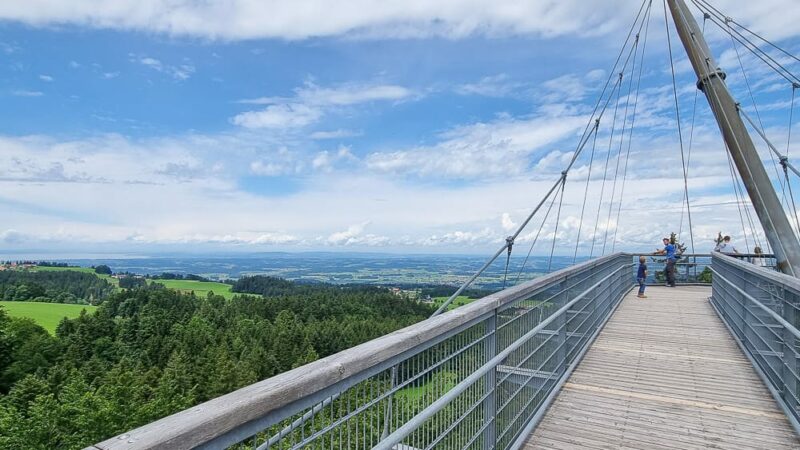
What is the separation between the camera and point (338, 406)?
75.1 inches

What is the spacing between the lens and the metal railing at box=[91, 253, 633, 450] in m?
1.36

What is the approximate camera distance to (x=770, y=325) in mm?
5391

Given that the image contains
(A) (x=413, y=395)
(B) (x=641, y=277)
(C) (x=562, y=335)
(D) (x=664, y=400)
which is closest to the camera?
(A) (x=413, y=395)

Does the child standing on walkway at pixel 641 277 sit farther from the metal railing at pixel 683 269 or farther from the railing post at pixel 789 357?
the railing post at pixel 789 357

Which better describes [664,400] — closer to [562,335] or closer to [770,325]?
[562,335]

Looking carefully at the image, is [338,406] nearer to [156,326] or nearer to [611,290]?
[611,290]

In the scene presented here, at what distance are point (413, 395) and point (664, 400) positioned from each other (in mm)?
3959

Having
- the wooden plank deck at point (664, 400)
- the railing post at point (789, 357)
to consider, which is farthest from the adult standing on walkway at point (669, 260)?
the railing post at point (789, 357)

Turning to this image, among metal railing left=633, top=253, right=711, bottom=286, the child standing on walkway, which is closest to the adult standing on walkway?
metal railing left=633, top=253, right=711, bottom=286

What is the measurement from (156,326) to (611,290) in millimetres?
87935

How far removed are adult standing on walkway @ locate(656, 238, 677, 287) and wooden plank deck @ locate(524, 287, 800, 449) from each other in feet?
27.1

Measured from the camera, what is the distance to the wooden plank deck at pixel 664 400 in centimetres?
415

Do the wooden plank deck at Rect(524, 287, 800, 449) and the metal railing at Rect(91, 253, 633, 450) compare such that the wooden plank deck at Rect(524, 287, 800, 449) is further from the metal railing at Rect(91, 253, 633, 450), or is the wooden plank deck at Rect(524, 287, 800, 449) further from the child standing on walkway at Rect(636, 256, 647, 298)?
the child standing on walkway at Rect(636, 256, 647, 298)

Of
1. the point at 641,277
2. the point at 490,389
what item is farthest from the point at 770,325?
the point at 641,277
